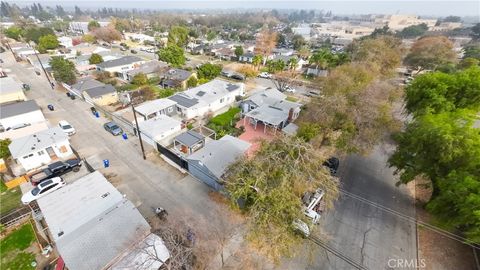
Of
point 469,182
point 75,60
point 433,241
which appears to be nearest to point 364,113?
point 469,182

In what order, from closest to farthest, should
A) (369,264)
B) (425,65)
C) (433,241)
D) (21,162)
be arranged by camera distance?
1. (369,264)
2. (433,241)
3. (21,162)
4. (425,65)

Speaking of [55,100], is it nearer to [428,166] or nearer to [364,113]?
[364,113]

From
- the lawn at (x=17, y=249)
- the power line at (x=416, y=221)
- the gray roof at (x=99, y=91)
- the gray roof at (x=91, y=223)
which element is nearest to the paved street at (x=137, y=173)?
the gray roof at (x=91, y=223)

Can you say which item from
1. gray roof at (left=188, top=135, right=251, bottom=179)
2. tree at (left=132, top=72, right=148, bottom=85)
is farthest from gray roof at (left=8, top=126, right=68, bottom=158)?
tree at (left=132, top=72, right=148, bottom=85)

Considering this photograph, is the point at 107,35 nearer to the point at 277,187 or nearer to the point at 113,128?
the point at 113,128

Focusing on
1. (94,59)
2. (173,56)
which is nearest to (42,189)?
(173,56)

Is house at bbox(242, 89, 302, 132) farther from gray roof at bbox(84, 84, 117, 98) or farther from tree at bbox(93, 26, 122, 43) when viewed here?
tree at bbox(93, 26, 122, 43)
